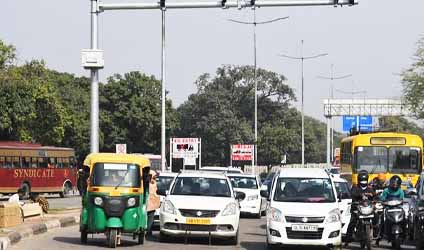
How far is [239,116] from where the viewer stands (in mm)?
92312

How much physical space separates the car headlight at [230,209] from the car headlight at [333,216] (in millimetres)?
2636

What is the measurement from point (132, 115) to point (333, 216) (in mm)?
66632

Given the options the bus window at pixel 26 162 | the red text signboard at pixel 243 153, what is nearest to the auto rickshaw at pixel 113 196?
the bus window at pixel 26 162

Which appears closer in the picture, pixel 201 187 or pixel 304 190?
pixel 304 190

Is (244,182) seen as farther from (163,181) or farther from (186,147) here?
(186,147)

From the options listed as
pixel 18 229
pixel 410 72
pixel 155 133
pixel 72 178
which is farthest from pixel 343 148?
pixel 155 133

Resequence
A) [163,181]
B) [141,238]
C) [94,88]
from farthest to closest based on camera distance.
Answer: [163,181]
[94,88]
[141,238]

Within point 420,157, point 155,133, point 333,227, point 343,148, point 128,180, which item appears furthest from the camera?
point 155,133

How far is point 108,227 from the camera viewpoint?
1827 centimetres

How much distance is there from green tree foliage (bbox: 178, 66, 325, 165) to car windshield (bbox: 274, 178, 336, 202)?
213 feet

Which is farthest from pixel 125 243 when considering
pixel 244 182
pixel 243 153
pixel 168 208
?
pixel 243 153

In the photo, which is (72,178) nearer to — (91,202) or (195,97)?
(91,202)

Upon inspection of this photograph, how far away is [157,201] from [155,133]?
6398 cm

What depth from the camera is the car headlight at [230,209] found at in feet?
62.7
